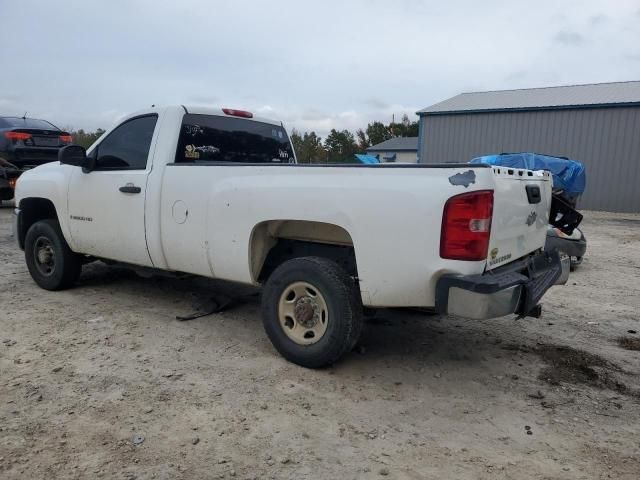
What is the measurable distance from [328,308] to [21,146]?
10996 millimetres

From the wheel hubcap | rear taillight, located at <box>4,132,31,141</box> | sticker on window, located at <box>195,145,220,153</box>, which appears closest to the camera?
the wheel hubcap

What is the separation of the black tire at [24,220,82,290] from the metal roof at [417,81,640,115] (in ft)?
63.5

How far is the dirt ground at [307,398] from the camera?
8.74 ft

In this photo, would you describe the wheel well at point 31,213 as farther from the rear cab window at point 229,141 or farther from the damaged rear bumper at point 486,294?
the damaged rear bumper at point 486,294

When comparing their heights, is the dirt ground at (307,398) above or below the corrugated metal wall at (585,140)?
below

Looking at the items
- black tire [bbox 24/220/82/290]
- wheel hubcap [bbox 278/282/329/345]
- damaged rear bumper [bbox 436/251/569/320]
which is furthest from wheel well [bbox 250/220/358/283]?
black tire [bbox 24/220/82/290]

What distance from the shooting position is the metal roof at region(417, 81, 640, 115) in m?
19.6

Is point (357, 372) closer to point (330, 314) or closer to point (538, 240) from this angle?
point (330, 314)

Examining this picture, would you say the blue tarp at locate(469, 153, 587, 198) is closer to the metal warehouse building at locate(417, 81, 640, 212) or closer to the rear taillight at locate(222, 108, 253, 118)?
the rear taillight at locate(222, 108, 253, 118)

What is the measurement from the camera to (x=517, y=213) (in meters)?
3.52

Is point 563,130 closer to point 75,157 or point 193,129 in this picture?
point 193,129

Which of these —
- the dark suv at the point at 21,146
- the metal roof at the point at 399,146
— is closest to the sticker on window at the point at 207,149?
the dark suv at the point at 21,146

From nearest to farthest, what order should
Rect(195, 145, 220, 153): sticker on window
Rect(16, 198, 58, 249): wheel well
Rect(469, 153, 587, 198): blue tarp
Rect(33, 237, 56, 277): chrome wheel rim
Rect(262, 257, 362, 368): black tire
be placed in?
Rect(262, 257, 362, 368): black tire → Rect(195, 145, 220, 153): sticker on window → Rect(33, 237, 56, 277): chrome wheel rim → Rect(16, 198, 58, 249): wheel well → Rect(469, 153, 587, 198): blue tarp

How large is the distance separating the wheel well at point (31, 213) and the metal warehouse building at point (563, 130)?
1914 cm
